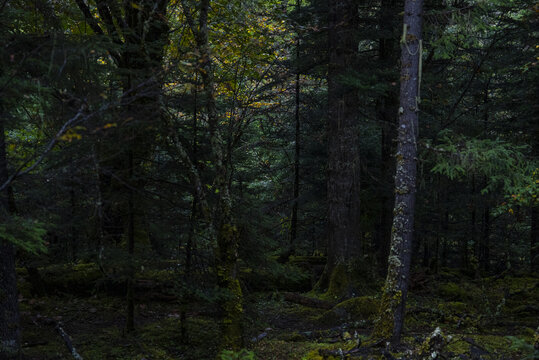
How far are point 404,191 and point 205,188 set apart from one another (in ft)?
12.2

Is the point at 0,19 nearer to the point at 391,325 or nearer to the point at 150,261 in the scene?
the point at 150,261

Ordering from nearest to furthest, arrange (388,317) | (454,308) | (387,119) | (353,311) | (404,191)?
(388,317), (404,191), (353,311), (454,308), (387,119)

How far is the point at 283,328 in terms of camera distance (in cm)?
923

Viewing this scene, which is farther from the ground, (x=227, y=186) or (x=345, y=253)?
(x=227, y=186)

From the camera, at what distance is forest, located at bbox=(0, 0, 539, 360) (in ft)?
17.5

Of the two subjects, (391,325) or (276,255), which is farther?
(276,255)

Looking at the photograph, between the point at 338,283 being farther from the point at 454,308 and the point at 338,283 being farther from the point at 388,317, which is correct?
the point at 388,317

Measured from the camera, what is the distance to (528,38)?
11.6 m

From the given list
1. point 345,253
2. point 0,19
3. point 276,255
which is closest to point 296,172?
point 276,255

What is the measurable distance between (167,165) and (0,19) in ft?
10.8

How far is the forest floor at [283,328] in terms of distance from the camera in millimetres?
5961

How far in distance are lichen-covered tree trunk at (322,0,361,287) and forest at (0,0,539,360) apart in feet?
0.18

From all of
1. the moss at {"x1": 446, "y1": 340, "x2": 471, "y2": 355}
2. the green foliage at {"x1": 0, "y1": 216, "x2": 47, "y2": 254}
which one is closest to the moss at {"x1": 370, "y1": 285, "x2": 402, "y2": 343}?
the moss at {"x1": 446, "y1": 340, "x2": 471, "y2": 355}

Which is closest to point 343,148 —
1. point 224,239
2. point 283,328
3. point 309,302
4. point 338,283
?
point 338,283
